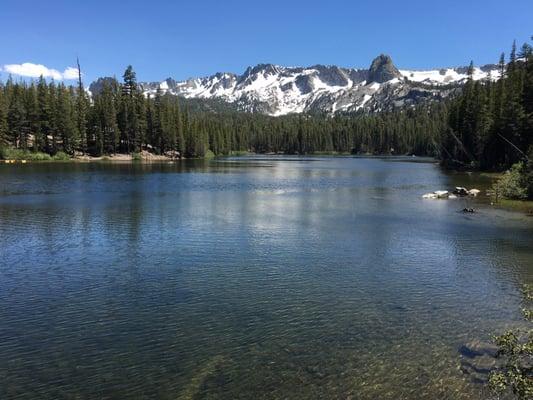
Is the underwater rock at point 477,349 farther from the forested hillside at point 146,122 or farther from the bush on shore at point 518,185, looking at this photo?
the forested hillside at point 146,122

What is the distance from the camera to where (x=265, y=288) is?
957 inches

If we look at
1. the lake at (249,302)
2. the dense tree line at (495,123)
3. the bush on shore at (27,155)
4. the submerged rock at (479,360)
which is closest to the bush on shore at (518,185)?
the dense tree line at (495,123)

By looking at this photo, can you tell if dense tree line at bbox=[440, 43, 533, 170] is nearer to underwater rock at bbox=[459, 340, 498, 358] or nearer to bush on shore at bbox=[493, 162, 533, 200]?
bush on shore at bbox=[493, 162, 533, 200]

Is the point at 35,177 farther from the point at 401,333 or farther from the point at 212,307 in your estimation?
the point at 401,333

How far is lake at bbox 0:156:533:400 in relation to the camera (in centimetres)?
1503

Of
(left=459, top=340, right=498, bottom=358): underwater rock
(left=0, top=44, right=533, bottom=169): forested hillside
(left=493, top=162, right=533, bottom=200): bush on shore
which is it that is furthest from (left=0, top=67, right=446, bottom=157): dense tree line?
(left=459, top=340, right=498, bottom=358): underwater rock

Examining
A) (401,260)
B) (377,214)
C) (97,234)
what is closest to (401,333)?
(401,260)

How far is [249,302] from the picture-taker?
22188 millimetres

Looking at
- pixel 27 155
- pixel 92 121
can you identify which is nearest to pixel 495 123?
pixel 92 121

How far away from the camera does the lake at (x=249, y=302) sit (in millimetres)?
15031

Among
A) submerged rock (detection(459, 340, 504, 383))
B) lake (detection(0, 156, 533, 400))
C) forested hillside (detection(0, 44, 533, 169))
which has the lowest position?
submerged rock (detection(459, 340, 504, 383))

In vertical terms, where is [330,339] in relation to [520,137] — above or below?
below

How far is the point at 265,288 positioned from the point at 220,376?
9.34m

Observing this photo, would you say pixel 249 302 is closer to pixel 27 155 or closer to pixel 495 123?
pixel 495 123
